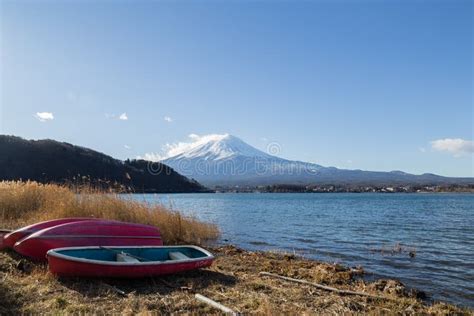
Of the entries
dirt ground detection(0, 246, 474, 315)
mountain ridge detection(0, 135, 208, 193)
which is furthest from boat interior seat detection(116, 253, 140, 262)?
mountain ridge detection(0, 135, 208, 193)

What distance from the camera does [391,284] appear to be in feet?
28.7

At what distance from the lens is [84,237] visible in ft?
28.7

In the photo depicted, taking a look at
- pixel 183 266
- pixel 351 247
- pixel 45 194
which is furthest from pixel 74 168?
pixel 183 266

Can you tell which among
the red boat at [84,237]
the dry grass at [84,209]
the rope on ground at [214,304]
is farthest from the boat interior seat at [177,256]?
the dry grass at [84,209]

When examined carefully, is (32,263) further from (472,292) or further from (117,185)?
(472,292)

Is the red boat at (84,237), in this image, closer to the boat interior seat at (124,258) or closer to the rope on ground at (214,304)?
the boat interior seat at (124,258)

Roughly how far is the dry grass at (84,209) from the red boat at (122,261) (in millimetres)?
4300

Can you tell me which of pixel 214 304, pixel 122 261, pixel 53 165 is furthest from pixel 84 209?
pixel 53 165

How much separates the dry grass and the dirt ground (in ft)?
14.0

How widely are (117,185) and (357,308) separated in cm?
1134

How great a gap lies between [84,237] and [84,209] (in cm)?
451

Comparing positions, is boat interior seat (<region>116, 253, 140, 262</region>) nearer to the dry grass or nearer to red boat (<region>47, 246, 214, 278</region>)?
red boat (<region>47, 246, 214, 278</region>)

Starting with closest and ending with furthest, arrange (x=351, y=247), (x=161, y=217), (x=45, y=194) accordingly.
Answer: (x=161, y=217)
(x=45, y=194)
(x=351, y=247)

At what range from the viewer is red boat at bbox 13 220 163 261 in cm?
825
